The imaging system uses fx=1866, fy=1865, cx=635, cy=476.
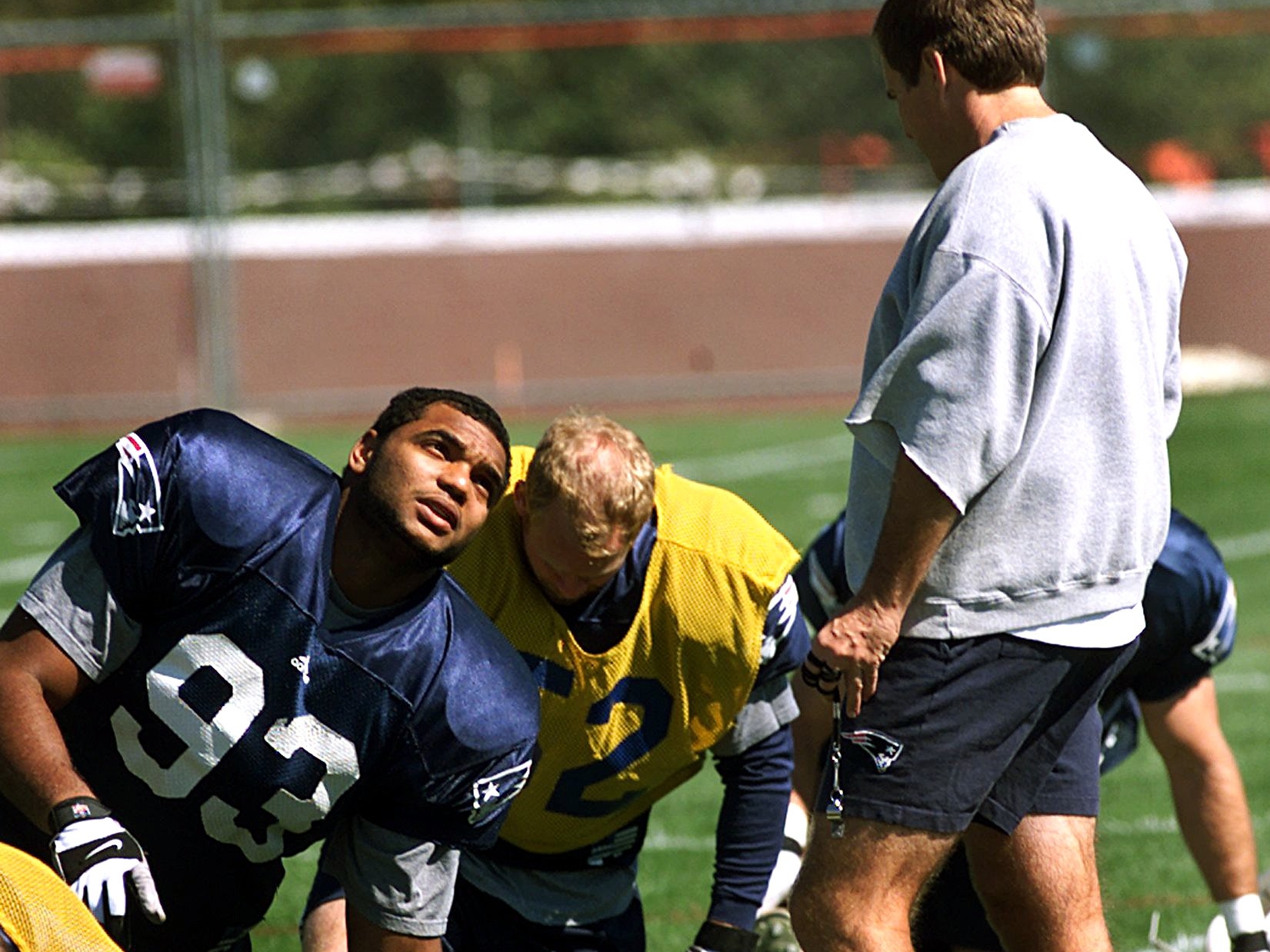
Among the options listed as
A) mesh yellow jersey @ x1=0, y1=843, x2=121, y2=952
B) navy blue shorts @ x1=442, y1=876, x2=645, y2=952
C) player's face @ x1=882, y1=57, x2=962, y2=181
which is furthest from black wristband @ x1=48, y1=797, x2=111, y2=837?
player's face @ x1=882, y1=57, x2=962, y2=181

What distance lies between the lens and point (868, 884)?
9.39ft

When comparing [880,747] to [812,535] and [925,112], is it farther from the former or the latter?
[812,535]

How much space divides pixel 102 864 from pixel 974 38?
69.1 inches

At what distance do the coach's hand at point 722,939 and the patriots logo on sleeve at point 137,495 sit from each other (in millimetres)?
1326

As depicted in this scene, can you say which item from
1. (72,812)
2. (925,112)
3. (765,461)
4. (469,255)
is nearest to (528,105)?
(469,255)

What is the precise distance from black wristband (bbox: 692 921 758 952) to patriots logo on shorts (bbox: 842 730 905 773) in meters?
0.70

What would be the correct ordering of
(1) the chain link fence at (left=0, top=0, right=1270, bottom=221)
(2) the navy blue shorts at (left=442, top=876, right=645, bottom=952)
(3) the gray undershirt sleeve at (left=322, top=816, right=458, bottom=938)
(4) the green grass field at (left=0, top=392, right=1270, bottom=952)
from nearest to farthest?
(3) the gray undershirt sleeve at (left=322, top=816, right=458, bottom=938)
(2) the navy blue shorts at (left=442, top=876, right=645, bottom=952)
(4) the green grass field at (left=0, top=392, right=1270, bottom=952)
(1) the chain link fence at (left=0, top=0, right=1270, bottom=221)

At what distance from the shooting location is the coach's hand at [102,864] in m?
2.48

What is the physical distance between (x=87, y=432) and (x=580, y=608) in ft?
48.5

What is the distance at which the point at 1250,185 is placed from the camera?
19953mm

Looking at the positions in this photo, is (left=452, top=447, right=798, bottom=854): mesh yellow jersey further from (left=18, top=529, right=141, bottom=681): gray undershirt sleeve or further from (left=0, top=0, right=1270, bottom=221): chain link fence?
(left=0, top=0, right=1270, bottom=221): chain link fence

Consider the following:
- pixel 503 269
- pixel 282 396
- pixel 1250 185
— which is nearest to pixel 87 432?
pixel 282 396

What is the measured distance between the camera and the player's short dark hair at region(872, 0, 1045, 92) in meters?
2.87

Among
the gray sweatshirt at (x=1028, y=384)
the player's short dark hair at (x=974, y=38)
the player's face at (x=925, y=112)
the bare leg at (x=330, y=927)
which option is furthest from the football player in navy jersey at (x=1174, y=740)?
the player's short dark hair at (x=974, y=38)
